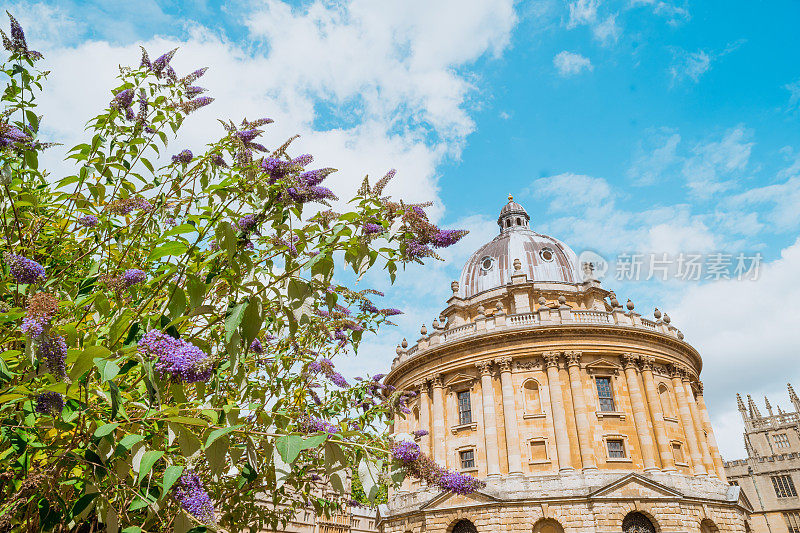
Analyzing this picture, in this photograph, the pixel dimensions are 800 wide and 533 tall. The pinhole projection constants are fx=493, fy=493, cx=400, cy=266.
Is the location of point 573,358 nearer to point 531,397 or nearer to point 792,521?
point 531,397

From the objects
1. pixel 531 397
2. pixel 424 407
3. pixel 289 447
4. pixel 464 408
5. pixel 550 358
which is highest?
pixel 550 358

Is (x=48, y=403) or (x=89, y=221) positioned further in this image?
(x=89, y=221)

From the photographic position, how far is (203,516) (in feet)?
8.36

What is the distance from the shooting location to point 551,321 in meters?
30.5

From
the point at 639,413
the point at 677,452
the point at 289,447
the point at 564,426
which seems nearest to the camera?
the point at 289,447

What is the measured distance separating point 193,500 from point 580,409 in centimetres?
2879

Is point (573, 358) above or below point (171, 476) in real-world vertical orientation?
above

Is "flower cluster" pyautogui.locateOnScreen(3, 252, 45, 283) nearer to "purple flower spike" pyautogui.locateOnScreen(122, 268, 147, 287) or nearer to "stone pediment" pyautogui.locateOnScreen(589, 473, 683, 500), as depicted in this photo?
"purple flower spike" pyautogui.locateOnScreen(122, 268, 147, 287)

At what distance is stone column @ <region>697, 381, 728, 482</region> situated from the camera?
102ft

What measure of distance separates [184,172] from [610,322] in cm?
3084

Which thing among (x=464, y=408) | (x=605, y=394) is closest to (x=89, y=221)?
(x=464, y=408)

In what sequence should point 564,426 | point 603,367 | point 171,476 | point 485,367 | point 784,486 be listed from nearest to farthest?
1. point 171,476
2. point 564,426
3. point 603,367
4. point 485,367
5. point 784,486

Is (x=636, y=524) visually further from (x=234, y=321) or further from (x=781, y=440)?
(x=781, y=440)

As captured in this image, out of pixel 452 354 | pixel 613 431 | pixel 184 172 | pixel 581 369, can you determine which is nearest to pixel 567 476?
pixel 613 431
